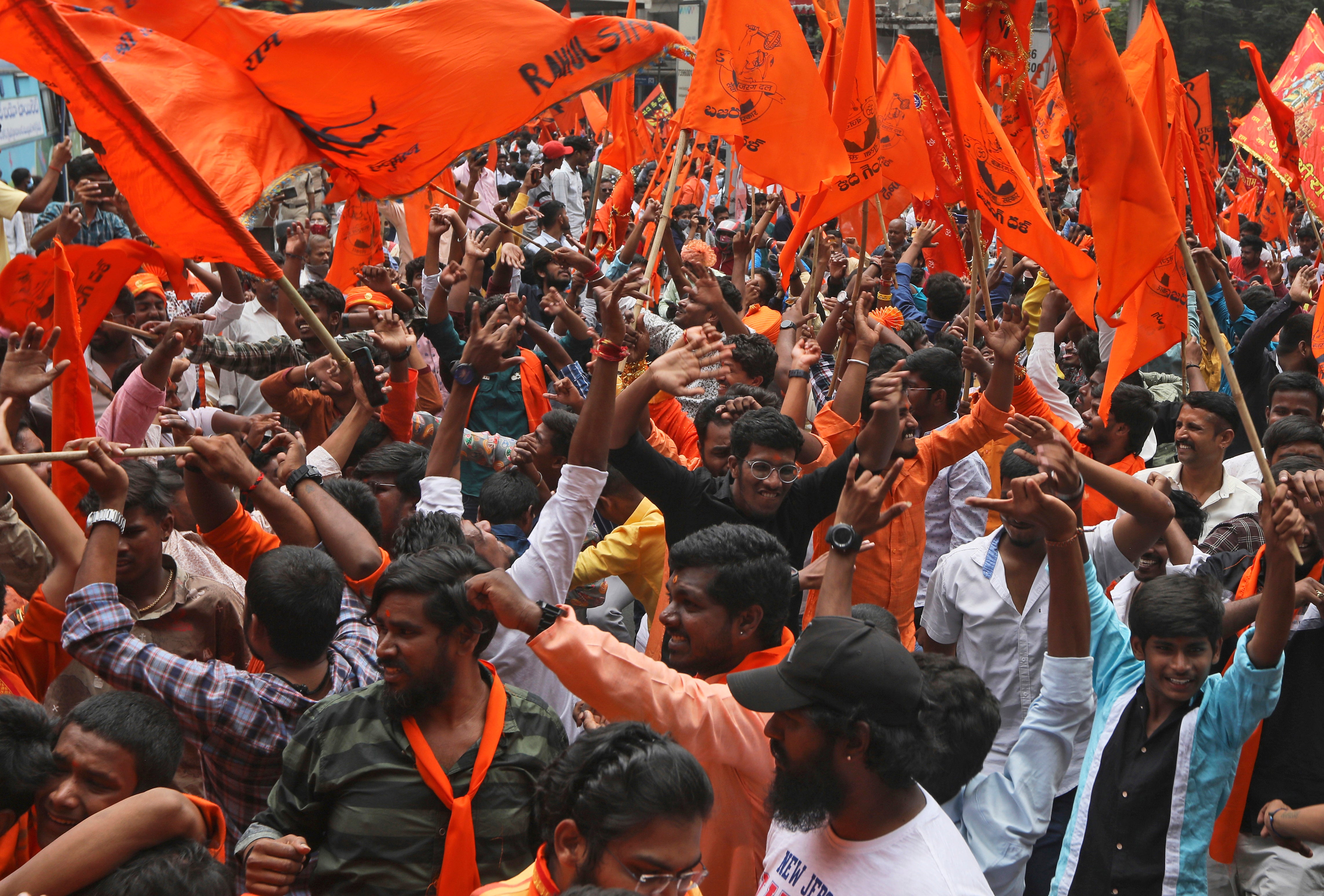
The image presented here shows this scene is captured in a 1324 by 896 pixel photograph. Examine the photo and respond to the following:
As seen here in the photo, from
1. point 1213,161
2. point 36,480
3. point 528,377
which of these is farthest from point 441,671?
point 1213,161

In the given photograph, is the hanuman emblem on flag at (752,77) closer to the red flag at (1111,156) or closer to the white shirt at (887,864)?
the red flag at (1111,156)

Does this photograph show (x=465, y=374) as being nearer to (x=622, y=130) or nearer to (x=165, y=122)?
(x=165, y=122)

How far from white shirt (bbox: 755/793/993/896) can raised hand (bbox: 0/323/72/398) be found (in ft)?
8.24

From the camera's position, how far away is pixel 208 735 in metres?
2.73

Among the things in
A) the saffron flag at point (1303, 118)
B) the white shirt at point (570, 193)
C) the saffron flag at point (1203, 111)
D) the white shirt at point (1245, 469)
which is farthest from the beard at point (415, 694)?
the white shirt at point (570, 193)

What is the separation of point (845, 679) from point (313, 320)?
181 cm

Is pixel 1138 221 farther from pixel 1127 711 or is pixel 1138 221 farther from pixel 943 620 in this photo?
pixel 1127 711

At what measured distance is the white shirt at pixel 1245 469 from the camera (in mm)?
5461

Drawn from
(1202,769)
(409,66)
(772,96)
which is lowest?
(1202,769)

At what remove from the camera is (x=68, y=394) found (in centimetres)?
358

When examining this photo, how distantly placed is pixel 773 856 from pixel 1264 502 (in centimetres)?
179

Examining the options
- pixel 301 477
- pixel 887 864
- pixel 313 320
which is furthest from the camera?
pixel 301 477

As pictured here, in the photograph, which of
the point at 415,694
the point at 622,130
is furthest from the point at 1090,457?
the point at 622,130

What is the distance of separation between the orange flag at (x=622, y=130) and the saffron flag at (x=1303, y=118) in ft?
15.4
